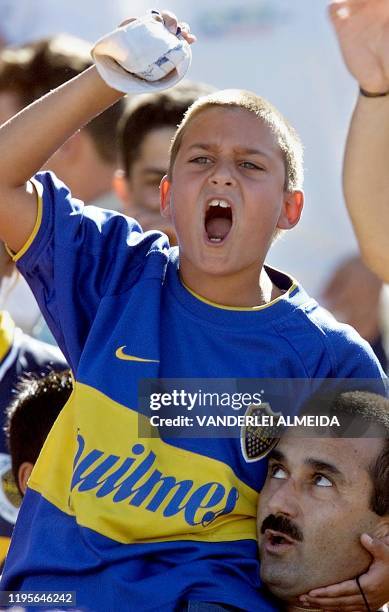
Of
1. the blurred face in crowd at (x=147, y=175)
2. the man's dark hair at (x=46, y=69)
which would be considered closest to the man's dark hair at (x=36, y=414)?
the blurred face in crowd at (x=147, y=175)

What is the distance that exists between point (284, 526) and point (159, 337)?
0.35 meters

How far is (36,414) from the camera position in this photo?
2.45m

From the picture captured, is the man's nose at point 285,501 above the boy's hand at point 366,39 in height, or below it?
below

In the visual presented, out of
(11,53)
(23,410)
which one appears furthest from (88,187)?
(23,410)

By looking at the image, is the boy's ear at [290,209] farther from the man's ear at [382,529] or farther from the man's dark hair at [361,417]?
the man's ear at [382,529]

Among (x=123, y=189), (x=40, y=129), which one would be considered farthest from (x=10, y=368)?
(x=40, y=129)

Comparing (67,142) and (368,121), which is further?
(67,142)

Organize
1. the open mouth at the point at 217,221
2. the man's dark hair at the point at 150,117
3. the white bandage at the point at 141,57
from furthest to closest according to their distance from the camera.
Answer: the man's dark hair at the point at 150,117 → the open mouth at the point at 217,221 → the white bandage at the point at 141,57

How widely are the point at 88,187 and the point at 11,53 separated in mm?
425

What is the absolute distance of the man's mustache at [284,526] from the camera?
1862 millimetres

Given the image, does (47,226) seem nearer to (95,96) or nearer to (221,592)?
(95,96)

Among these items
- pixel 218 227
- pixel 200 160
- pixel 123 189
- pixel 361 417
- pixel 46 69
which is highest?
pixel 46 69

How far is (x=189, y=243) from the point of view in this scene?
2.00 m

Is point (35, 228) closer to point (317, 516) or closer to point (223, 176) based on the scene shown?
point (223, 176)
